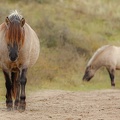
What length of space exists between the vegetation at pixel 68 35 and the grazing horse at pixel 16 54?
6213 millimetres

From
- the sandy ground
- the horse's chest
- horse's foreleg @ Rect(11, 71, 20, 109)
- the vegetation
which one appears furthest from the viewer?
the vegetation

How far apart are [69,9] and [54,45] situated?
12.4 meters

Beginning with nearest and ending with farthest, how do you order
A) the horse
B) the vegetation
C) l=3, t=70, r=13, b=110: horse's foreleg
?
l=3, t=70, r=13, b=110: horse's foreleg
the vegetation
the horse

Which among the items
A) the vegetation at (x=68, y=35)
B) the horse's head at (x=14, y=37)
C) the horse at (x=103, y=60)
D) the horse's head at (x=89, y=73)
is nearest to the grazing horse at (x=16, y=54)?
the horse's head at (x=14, y=37)

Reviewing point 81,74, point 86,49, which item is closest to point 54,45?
point 86,49

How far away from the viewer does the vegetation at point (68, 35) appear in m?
21.0

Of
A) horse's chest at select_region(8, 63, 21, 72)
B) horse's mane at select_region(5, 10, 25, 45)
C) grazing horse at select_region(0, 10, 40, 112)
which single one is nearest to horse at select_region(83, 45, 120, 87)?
grazing horse at select_region(0, 10, 40, 112)

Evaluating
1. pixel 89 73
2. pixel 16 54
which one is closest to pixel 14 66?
pixel 16 54

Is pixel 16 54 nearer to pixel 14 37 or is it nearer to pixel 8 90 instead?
pixel 14 37

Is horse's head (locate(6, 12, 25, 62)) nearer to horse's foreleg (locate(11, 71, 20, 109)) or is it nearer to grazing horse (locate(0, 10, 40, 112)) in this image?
grazing horse (locate(0, 10, 40, 112))

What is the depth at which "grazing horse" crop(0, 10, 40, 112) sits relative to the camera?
36.2 feet

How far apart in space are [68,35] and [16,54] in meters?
18.0

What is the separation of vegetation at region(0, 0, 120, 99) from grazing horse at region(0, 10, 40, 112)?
245 inches

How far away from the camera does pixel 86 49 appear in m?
28.1
